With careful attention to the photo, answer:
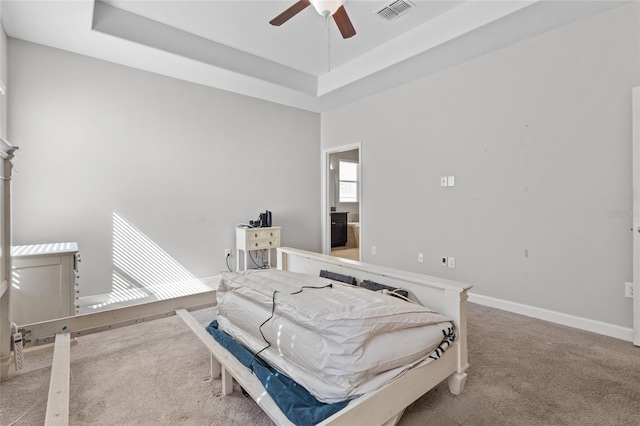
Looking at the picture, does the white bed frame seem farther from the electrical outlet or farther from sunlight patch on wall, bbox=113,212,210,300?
sunlight patch on wall, bbox=113,212,210,300

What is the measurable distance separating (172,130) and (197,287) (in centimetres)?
197

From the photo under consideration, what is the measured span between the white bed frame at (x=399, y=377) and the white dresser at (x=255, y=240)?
1791mm

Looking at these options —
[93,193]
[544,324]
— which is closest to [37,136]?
[93,193]

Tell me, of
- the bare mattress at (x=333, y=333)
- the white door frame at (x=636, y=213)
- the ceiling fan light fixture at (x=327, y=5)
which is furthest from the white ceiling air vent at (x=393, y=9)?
the bare mattress at (x=333, y=333)

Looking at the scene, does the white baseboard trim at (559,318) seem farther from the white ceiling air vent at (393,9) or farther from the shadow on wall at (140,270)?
the shadow on wall at (140,270)

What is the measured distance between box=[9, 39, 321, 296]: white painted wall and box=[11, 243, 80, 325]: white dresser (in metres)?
0.86

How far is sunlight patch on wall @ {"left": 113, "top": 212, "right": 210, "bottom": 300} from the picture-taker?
3383 millimetres

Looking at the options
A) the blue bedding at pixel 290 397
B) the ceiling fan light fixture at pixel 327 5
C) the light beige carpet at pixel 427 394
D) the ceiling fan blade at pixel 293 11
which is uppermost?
the ceiling fan blade at pixel 293 11

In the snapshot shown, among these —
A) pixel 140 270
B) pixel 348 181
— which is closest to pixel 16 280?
pixel 140 270

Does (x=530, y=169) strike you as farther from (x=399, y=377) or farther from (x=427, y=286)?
(x=399, y=377)

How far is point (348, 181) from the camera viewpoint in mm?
8047

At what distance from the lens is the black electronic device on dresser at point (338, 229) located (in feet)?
22.5

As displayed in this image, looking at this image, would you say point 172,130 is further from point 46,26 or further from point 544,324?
point 544,324

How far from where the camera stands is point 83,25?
105 inches
